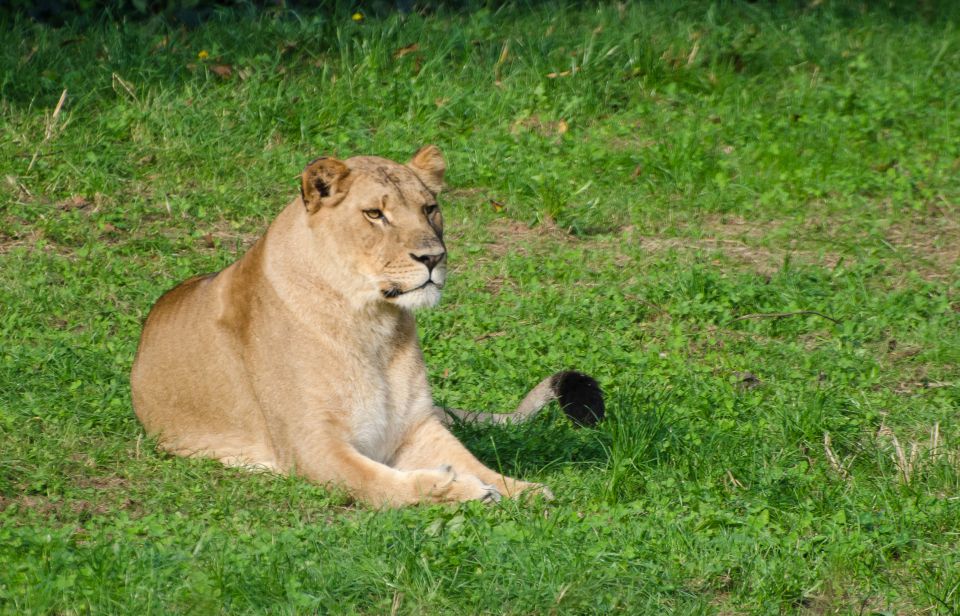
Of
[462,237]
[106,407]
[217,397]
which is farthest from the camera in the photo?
[462,237]

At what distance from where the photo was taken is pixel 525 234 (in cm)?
781

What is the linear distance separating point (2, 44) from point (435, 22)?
2893 mm

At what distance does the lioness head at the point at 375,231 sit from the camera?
455 centimetres

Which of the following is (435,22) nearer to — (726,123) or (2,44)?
(726,123)

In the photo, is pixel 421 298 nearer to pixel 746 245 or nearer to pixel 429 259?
pixel 429 259

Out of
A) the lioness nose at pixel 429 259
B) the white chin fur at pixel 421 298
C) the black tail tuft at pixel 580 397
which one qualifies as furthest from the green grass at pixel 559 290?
the lioness nose at pixel 429 259

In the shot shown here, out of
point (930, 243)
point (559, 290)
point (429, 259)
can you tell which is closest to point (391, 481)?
point (429, 259)

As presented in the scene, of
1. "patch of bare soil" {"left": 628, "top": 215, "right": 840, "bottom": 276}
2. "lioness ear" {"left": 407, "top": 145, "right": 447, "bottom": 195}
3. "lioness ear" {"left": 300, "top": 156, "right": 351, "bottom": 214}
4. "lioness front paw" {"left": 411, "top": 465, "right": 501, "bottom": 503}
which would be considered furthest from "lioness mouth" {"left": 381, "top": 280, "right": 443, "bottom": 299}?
"patch of bare soil" {"left": 628, "top": 215, "right": 840, "bottom": 276}

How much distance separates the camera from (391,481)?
4.36 meters

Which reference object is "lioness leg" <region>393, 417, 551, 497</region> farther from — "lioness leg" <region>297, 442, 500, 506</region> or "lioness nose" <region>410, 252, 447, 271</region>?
"lioness nose" <region>410, 252, 447, 271</region>

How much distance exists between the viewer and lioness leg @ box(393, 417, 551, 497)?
460cm

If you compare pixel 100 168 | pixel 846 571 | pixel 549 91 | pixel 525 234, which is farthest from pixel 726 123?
pixel 846 571

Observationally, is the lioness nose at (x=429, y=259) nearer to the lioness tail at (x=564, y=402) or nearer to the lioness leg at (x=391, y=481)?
the lioness leg at (x=391, y=481)

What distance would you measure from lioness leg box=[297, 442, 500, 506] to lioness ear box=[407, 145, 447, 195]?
41.7 inches
